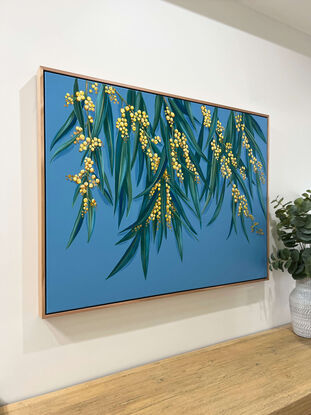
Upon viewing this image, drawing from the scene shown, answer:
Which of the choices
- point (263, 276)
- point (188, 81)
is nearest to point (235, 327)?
point (263, 276)

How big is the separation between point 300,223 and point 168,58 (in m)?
0.99

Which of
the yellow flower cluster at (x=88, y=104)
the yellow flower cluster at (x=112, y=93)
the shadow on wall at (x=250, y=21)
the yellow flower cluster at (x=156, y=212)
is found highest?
the shadow on wall at (x=250, y=21)

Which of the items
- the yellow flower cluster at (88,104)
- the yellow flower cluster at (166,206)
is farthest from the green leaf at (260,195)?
the yellow flower cluster at (88,104)

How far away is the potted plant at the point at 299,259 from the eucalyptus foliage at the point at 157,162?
186 mm

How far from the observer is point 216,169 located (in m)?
1.61

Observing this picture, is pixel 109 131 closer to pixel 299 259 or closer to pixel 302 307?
pixel 299 259

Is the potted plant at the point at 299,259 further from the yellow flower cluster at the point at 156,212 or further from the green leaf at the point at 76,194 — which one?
the green leaf at the point at 76,194

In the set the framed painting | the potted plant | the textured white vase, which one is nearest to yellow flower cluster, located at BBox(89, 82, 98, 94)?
the framed painting

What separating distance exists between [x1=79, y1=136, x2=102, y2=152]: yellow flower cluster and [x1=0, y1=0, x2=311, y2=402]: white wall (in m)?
0.17

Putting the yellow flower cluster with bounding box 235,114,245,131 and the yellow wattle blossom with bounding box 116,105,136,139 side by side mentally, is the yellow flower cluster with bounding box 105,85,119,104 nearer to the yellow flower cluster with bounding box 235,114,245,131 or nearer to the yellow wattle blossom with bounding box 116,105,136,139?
the yellow wattle blossom with bounding box 116,105,136,139

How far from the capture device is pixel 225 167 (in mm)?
1647

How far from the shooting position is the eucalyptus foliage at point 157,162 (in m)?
1.28

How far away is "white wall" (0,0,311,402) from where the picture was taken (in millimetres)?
1193

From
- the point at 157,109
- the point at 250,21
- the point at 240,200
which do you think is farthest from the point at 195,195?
the point at 250,21
